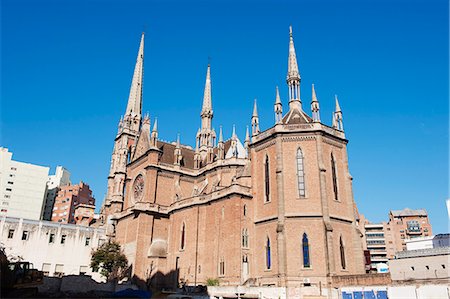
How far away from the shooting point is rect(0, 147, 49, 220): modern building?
9650 centimetres

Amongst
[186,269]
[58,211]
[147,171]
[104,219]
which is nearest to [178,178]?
[147,171]

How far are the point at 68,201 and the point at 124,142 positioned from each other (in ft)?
180

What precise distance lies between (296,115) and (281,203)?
34.3 ft

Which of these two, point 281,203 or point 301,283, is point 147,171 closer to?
point 281,203

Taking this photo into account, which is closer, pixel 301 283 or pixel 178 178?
pixel 301 283

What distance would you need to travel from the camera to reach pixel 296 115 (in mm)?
41000

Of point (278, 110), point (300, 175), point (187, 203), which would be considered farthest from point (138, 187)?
point (300, 175)

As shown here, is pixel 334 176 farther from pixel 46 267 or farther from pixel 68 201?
pixel 68 201

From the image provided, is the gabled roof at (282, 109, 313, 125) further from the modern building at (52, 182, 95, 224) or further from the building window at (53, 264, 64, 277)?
the modern building at (52, 182, 95, 224)

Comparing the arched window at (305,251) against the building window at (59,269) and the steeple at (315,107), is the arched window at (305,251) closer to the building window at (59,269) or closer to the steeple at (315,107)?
the steeple at (315,107)

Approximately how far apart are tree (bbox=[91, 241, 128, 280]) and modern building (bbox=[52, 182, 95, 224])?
67605mm

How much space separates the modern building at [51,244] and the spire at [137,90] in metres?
24.3

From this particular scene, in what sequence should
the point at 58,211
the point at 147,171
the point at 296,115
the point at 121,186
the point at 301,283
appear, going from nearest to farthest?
the point at 301,283 < the point at 296,115 < the point at 147,171 < the point at 121,186 < the point at 58,211

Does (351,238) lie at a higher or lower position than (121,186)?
lower
